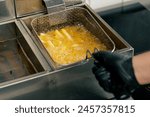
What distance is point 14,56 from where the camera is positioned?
1612 millimetres

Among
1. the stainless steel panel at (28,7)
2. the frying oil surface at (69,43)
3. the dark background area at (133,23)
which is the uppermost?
the stainless steel panel at (28,7)

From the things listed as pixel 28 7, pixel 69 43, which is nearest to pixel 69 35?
pixel 69 43

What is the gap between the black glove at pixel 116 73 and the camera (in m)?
1.31

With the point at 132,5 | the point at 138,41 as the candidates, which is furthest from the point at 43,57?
the point at 132,5

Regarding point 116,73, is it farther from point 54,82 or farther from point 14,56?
point 14,56

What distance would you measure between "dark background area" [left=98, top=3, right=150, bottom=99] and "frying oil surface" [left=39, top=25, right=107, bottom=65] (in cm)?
27

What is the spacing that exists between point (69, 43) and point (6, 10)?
33 centimetres

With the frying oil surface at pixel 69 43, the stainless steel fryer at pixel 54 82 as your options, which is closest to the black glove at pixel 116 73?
the stainless steel fryer at pixel 54 82

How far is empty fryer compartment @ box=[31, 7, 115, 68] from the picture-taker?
1535 mm

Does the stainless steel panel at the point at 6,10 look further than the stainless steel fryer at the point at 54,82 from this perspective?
Yes

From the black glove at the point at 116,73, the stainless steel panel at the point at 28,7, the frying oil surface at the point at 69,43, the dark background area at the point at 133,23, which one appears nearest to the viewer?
the black glove at the point at 116,73

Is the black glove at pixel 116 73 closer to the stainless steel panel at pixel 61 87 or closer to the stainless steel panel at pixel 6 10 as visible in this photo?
the stainless steel panel at pixel 61 87

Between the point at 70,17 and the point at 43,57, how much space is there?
349mm

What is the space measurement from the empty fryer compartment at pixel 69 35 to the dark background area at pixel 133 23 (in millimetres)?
255
